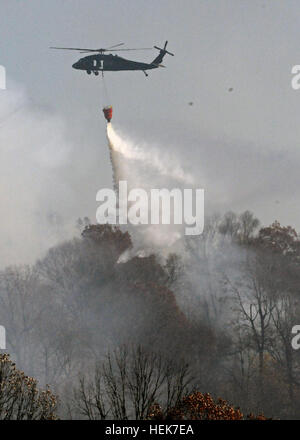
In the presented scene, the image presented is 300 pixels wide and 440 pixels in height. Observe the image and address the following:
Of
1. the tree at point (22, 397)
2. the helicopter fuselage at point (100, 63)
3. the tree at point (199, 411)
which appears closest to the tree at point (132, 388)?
the tree at point (199, 411)

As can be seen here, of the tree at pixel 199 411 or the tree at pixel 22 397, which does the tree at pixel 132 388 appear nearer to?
the tree at pixel 199 411

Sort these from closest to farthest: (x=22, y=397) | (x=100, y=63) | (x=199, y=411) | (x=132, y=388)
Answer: (x=22, y=397) → (x=199, y=411) → (x=132, y=388) → (x=100, y=63)

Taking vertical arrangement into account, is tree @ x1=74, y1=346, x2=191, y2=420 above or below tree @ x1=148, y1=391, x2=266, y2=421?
above

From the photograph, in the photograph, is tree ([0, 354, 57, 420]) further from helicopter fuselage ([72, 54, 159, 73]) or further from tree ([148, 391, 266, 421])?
helicopter fuselage ([72, 54, 159, 73])

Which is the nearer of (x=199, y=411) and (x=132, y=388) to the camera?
(x=199, y=411)

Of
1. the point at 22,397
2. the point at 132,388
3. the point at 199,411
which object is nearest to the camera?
the point at 22,397

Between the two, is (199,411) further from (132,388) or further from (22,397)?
(22,397)

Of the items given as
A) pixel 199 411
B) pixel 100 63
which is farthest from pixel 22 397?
pixel 100 63

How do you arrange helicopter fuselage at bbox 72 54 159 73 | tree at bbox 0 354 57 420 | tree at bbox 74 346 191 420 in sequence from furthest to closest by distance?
helicopter fuselage at bbox 72 54 159 73
tree at bbox 74 346 191 420
tree at bbox 0 354 57 420

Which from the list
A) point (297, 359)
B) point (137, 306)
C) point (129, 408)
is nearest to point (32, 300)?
point (137, 306)

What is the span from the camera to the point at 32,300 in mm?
82312

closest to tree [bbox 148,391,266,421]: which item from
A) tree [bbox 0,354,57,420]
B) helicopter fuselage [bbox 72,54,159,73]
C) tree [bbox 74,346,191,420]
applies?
tree [bbox 74,346,191,420]

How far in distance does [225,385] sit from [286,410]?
5510 mm
